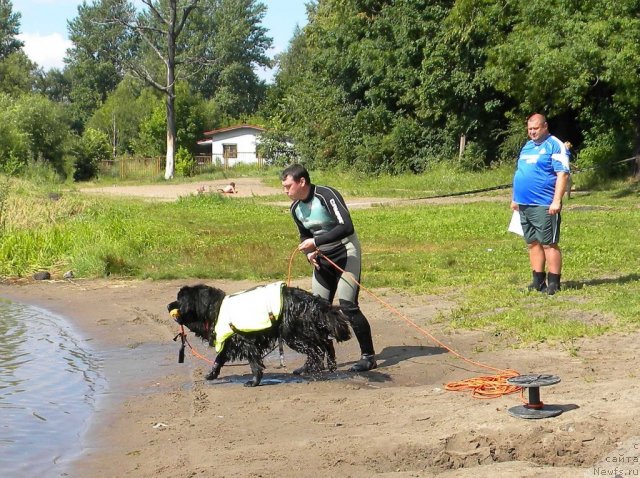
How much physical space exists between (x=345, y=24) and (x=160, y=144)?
115ft

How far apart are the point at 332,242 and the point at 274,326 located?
93 cm

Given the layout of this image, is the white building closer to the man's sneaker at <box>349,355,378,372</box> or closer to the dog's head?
the dog's head

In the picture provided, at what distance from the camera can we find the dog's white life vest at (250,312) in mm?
8336

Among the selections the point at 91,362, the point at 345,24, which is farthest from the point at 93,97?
the point at 91,362

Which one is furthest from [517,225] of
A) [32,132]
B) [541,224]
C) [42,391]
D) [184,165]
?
[184,165]

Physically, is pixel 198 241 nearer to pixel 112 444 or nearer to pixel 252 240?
pixel 252 240

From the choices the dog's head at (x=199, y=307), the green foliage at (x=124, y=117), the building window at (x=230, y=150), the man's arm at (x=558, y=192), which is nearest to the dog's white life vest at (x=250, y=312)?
the dog's head at (x=199, y=307)

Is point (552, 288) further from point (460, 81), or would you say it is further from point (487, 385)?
point (460, 81)

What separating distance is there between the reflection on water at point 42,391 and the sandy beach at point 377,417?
8.5 inches

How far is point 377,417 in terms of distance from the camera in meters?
6.81

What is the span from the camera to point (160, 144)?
78000mm

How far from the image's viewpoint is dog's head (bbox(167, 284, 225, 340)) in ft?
28.8

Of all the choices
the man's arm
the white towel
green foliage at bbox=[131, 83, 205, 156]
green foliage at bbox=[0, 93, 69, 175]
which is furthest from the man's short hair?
green foliage at bbox=[131, 83, 205, 156]

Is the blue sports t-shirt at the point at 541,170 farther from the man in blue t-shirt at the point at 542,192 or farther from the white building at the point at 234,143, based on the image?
the white building at the point at 234,143
